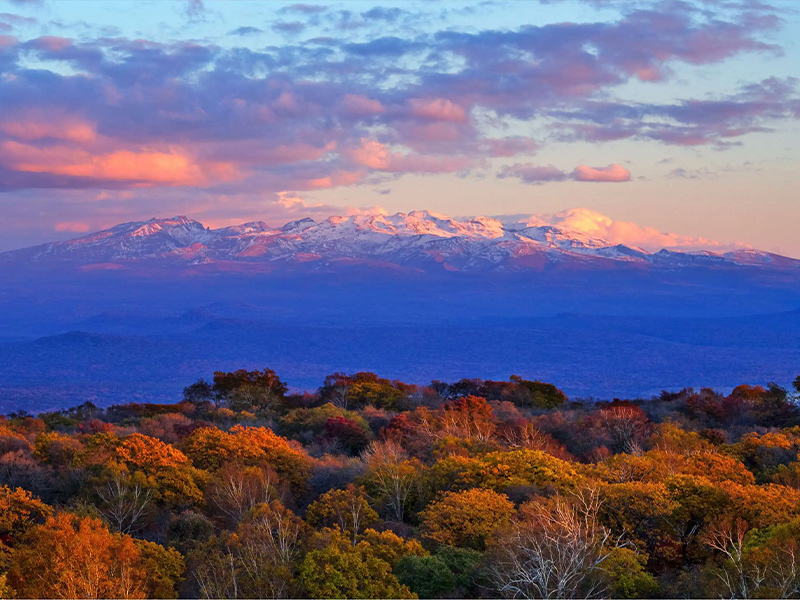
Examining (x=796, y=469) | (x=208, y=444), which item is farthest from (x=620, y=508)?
(x=208, y=444)

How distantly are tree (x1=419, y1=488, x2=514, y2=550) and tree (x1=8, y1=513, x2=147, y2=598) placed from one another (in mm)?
7153

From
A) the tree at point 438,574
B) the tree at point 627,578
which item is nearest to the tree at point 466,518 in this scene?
the tree at point 438,574

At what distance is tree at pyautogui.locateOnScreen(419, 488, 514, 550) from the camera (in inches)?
827

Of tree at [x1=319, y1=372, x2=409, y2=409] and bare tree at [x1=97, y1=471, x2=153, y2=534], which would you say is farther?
tree at [x1=319, y1=372, x2=409, y2=409]

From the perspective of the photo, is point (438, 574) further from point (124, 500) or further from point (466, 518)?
point (124, 500)

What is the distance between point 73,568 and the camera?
16.6 metres

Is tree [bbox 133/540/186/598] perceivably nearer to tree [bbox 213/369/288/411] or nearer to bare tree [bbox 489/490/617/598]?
bare tree [bbox 489/490/617/598]

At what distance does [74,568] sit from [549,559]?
9.17 m

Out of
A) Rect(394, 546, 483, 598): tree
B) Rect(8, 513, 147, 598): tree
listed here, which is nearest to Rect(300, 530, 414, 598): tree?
Rect(394, 546, 483, 598): tree

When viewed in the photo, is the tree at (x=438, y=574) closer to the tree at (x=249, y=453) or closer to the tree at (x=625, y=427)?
the tree at (x=249, y=453)

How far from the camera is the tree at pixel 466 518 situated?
68.9ft

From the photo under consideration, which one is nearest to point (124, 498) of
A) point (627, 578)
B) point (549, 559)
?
point (549, 559)

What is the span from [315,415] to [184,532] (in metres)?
19.0

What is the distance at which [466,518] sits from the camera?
21.4 metres
